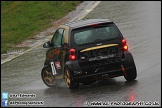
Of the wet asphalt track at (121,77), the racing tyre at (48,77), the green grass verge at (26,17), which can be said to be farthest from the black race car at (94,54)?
the green grass verge at (26,17)

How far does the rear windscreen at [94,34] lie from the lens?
13109 mm

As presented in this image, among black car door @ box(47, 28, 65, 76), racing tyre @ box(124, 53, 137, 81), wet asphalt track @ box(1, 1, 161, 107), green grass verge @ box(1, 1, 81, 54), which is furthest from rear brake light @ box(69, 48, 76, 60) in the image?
green grass verge @ box(1, 1, 81, 54)

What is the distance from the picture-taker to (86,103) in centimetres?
1152

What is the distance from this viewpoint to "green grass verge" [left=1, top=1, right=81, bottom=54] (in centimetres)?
2628

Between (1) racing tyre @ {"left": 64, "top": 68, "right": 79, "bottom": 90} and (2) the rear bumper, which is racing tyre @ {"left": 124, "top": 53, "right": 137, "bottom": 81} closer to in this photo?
(2) the rear bumper

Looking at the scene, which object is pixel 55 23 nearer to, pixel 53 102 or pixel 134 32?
pixel 134 32

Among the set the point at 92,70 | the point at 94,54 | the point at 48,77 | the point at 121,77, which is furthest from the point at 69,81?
the point at 48,77

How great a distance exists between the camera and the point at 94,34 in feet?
43.3

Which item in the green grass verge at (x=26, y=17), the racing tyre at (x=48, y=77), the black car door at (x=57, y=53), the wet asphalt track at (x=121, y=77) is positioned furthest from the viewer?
the green grass verge at (x=26, y=17)

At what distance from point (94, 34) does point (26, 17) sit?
57.0 feet

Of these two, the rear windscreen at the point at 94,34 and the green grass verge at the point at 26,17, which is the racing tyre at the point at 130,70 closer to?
the rear windscreen at the point at 94,34

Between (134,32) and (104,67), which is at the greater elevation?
(104,67)

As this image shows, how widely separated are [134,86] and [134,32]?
988 cm

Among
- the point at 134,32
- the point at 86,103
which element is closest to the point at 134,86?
the point at 86,103
